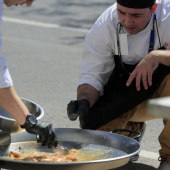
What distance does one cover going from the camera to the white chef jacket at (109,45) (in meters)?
4.86

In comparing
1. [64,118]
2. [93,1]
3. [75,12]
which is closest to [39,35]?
[75,12]

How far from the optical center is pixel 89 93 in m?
4.88

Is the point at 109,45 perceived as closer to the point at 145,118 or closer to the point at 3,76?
the point at 145,118

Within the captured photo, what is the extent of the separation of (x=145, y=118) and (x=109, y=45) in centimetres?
54

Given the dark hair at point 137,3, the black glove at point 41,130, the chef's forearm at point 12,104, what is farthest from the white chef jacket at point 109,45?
the chef's forearm at point 12,104

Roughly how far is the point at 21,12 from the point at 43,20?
1.89 feet

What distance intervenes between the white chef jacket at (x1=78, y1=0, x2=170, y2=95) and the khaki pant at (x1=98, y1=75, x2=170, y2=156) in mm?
222

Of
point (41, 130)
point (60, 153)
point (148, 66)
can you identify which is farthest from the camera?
point (148, 66)

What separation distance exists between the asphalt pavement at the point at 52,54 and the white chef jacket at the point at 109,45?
66cm

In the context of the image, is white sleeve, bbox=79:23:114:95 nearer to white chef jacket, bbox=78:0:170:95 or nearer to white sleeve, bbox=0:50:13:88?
white chef jacket, bbox=78:0:170:95

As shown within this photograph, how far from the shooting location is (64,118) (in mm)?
6191

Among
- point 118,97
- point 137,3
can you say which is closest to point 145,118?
point 118,97

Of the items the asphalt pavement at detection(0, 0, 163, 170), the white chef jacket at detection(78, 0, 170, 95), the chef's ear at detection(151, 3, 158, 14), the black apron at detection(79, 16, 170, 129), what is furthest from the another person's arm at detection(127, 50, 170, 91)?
the asphalt pavement at detection(0, 0, 163, 170)

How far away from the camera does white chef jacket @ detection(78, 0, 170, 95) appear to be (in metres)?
4.86
